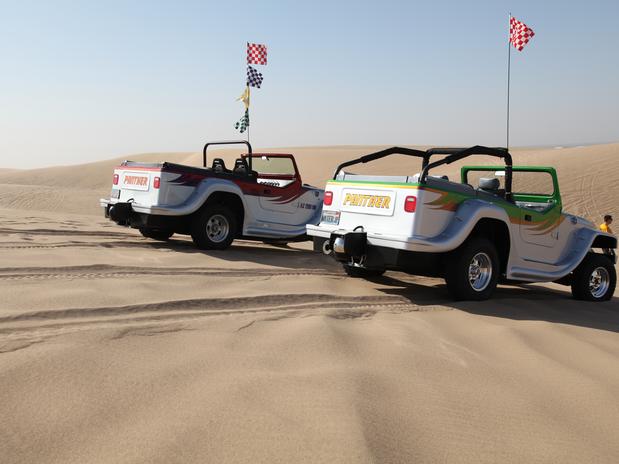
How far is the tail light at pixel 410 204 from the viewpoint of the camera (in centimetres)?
588

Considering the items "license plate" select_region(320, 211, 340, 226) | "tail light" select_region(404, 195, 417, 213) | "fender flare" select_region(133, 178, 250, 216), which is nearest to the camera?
"tail light" select_region(404, 195, 417, 213)

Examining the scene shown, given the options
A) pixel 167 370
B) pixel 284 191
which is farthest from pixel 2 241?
pixel 167 370

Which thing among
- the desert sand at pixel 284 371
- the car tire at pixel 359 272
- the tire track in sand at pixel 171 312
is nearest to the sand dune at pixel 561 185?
the car tire at pixel 359 272

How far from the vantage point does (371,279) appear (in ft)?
24.9

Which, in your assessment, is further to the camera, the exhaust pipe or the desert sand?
the exhaust pipe

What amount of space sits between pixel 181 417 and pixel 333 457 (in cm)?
70

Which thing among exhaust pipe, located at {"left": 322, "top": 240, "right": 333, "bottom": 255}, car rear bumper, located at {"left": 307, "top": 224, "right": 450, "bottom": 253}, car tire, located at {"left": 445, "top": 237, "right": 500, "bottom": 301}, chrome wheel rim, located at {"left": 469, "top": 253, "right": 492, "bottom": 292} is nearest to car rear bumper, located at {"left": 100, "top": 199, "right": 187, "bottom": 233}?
exhaust pipe, located at {"left": 322, "top": 240, "right": 333, "bottom": 255}

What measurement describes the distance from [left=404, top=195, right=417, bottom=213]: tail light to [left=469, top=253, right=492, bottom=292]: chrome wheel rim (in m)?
0.99

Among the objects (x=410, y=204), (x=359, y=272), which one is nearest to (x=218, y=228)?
(x=359, y=272)

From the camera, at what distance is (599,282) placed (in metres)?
7.89

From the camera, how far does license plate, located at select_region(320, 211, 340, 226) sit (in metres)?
6.88

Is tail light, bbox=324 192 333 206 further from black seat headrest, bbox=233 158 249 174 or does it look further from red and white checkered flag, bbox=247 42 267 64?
red and white checkered flag, bbox=247 42 267 64

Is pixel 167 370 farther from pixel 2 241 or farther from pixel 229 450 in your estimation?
pixel 2 241

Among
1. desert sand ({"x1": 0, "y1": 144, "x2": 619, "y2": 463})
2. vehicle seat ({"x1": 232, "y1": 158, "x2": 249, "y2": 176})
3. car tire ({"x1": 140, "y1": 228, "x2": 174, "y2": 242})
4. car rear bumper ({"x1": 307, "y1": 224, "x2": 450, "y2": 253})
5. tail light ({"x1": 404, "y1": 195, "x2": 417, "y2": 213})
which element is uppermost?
vehicle seat ({"x1": 232, "y1": 158, "x2": 249, "y2": 176})
